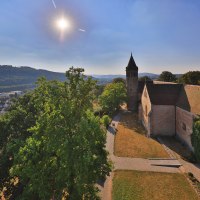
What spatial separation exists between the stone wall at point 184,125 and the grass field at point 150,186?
32.1 ft

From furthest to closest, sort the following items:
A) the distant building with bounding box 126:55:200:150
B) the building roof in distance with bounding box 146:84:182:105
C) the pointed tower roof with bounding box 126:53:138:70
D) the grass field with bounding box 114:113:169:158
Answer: the pointed tower roof with bounding box 126:53:138:70
the building roof in distance with bounding box 146:84:182:105
the distant building with bounding box 126:55:200:150
the grass field with bounding box 114:113:169:158

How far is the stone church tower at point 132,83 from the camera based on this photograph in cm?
6619

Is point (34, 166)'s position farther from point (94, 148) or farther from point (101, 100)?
point (101, 100)

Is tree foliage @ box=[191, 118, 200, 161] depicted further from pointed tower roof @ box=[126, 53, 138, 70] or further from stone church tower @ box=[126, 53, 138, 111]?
pointed tower roof @ box=[126, 53, 138, 70]

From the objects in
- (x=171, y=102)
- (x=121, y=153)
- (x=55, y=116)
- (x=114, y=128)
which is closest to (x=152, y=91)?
(x=171, y=102)

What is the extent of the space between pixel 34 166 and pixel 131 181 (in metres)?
13.6

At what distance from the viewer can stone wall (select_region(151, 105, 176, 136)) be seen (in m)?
40.9

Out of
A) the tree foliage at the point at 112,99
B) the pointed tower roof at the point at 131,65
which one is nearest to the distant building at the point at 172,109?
the pointed tower roof at the point at 131,65

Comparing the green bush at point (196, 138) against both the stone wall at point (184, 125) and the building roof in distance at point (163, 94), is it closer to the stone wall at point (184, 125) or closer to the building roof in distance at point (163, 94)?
the stone wall at point (184, 125)

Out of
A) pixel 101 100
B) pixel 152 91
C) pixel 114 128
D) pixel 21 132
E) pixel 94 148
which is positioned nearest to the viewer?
pixel 94 148

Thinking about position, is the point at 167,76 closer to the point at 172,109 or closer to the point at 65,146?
the point at 172,109

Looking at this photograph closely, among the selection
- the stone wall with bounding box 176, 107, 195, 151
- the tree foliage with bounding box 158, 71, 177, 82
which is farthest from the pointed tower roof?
the tree foliage with bounding box 158, 71, 177, 82

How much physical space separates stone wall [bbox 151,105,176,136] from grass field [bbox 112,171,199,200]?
52.8 ft

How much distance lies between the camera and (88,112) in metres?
17.4
